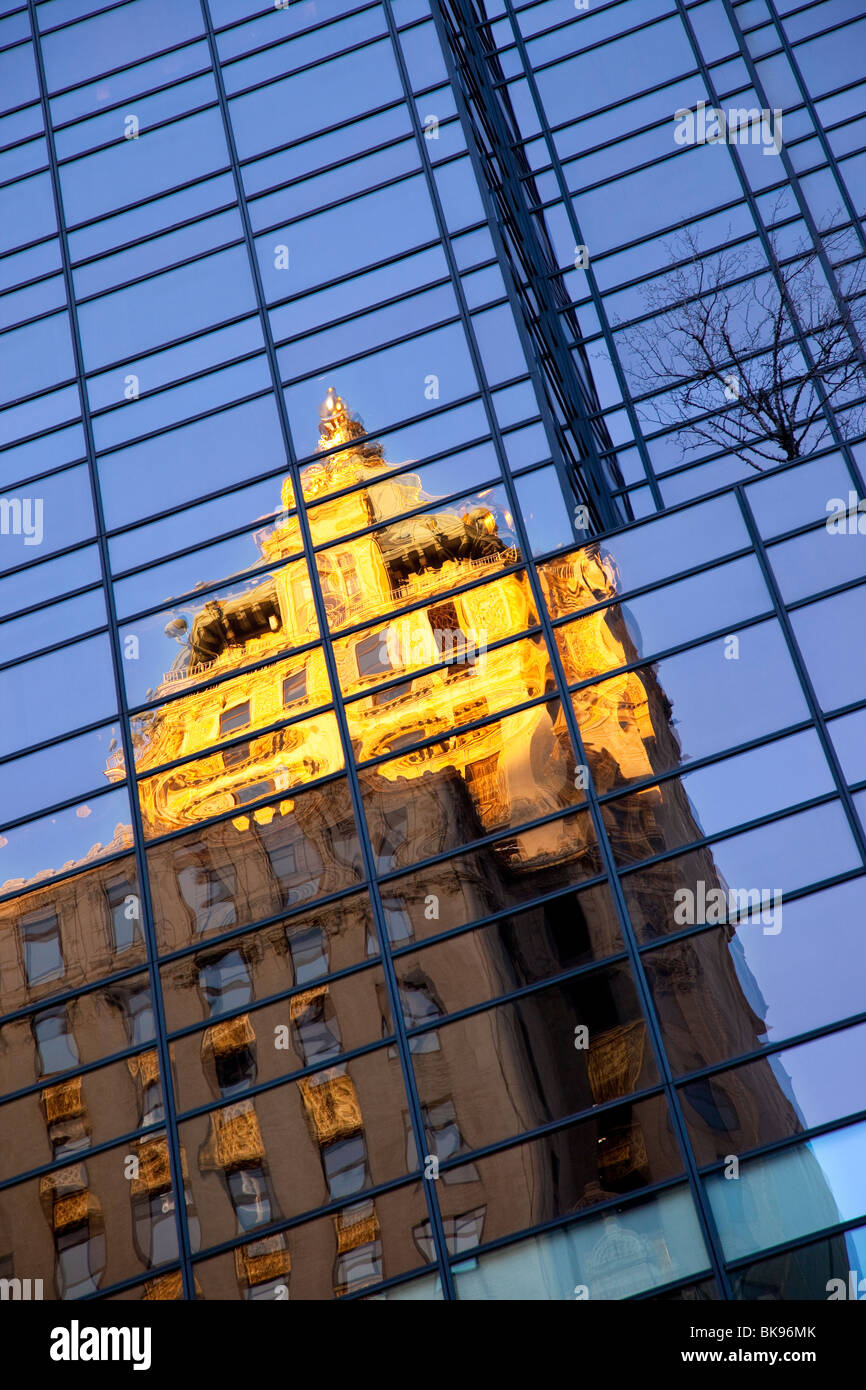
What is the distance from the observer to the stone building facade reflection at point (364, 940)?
18.6 meters

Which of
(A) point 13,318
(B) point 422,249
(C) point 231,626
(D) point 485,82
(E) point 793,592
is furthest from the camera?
(D) point 485,82

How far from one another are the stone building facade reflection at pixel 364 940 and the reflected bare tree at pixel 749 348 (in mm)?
4854

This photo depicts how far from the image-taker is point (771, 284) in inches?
1013

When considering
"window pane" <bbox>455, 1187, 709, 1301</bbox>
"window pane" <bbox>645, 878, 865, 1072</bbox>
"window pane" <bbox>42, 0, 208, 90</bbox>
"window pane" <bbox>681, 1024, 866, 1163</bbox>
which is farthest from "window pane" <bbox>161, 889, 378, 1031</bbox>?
"window pane" <bbox>42, 0, 208, 90</bbox>

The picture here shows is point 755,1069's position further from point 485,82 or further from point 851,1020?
point 485,82

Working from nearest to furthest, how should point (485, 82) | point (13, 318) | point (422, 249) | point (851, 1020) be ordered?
point (851, 1020), point (422, 249), point (13, 318), point (485, 82)

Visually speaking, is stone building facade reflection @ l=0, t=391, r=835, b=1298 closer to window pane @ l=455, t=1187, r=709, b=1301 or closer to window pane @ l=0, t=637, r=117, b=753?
window pane @ l=455, t=1187, r=709, b=1301

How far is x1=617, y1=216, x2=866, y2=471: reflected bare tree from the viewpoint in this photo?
24.3m

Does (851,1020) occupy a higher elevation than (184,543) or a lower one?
lower

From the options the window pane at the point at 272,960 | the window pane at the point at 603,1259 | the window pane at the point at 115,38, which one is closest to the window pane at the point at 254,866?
the window pane at the point at 272,960

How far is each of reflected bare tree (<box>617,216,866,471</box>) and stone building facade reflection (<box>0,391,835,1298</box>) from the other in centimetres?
485

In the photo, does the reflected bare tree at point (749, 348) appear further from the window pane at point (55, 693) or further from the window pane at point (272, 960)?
the window pane at point (55, 693)
